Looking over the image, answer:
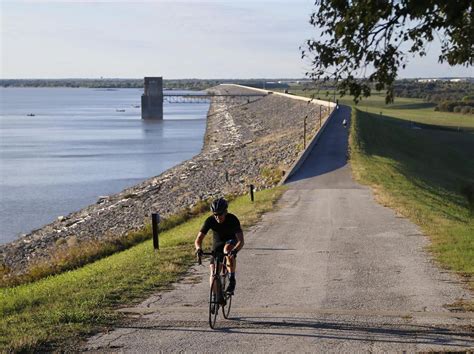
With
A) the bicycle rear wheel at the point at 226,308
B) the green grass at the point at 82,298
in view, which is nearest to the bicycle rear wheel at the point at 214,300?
the bicycle rear wheel at the point at 226,308

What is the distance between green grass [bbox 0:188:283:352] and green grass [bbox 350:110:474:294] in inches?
177

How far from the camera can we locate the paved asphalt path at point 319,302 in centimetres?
790

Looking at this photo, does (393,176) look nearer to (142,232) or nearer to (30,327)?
(142,232)

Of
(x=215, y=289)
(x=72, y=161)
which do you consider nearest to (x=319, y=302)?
(x=215, y=289)

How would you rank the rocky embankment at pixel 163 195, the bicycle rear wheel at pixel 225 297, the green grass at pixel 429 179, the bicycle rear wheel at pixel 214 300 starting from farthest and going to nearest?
the rocky embankment at pixel 163 195, the green grass at pixel 429 179, the bicycle rear wheel at pixel 225 297, the bicycle rear wheel at pixel 214 300

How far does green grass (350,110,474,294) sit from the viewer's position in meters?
14.3

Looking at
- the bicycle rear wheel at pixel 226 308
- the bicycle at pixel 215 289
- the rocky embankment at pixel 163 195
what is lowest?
the rocky embankment at pixel 163 195

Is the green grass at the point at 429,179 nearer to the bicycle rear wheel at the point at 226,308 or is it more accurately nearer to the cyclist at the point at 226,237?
→ the bicycle rear wheel at the point at 226,308

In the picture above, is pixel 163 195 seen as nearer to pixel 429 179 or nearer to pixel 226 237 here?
pixel 429 179

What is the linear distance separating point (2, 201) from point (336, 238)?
928 inches

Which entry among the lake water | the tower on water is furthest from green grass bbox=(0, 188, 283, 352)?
the tower on water

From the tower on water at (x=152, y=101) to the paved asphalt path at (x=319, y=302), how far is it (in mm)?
99104

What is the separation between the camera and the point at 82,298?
9.87 meters

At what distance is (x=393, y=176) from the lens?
27688 millimetres
